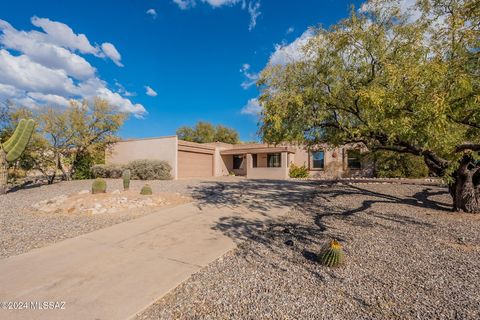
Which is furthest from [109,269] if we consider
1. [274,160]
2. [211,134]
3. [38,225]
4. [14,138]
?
[211,134]

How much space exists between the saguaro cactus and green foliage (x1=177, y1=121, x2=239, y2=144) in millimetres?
29635

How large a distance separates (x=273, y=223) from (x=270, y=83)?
498 centimetres

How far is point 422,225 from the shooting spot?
247 inches

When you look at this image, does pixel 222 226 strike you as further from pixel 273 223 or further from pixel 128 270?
pixel 128 270

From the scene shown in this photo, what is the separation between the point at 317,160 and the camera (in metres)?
22.8

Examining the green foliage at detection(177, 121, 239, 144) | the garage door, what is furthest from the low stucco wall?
the green foliage at detection(177, 121, 239, 144)

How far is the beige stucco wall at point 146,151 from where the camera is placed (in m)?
19.6

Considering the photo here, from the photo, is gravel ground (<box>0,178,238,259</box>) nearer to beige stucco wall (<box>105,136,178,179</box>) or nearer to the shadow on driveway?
the shadow on driveway

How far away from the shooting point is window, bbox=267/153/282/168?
78.3 ft

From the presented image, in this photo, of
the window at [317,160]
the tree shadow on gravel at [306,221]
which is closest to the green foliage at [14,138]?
the tree shadow on gravel at [306,221]

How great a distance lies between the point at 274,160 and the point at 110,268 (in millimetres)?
21255

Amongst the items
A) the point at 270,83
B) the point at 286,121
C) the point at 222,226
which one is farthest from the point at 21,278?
the point at 270,83

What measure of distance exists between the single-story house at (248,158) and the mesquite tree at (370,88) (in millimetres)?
10988

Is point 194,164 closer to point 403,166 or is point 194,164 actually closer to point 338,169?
point 338,169
